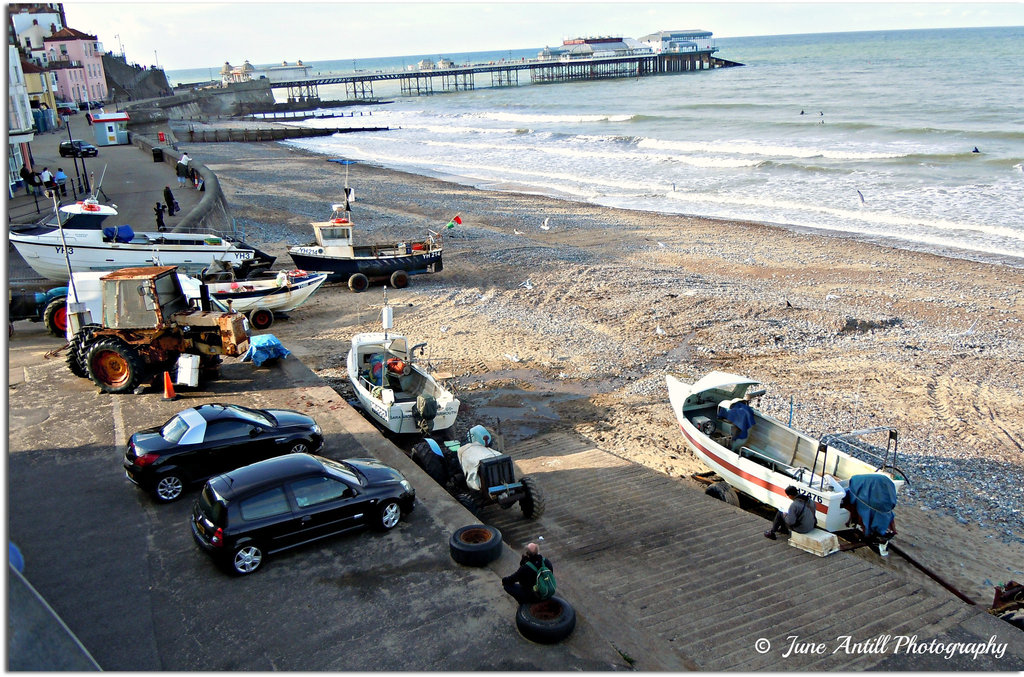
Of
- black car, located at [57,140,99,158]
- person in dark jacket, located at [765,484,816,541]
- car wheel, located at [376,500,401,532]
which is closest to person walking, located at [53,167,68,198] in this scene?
black car, located at [57,140,99,158]

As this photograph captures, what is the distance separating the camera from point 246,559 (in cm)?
872

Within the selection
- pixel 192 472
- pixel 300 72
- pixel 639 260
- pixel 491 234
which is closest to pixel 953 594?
pixel 192 472

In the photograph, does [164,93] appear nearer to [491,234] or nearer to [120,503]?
[491,234]

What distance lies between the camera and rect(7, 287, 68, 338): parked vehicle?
1778cm

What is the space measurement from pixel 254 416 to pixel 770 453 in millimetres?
9029

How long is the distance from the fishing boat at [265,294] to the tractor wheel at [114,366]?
19.7ft

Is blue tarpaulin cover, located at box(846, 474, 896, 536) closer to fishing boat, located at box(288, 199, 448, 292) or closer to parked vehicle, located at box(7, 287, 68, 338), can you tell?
fishing boat, located at box(288, 199, 448, 292)

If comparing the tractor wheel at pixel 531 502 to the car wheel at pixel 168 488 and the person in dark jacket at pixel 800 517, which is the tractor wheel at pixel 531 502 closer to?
the person in dark jacket at pixel 800 517

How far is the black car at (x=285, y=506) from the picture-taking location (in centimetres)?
862

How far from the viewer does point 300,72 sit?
18950 cm

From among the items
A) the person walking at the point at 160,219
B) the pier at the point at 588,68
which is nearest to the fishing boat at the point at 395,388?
the person walking at the point at 160,219

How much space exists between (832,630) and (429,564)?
4798mm

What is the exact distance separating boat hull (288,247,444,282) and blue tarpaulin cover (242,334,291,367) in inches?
360

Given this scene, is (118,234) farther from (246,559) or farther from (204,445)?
(246,559)
